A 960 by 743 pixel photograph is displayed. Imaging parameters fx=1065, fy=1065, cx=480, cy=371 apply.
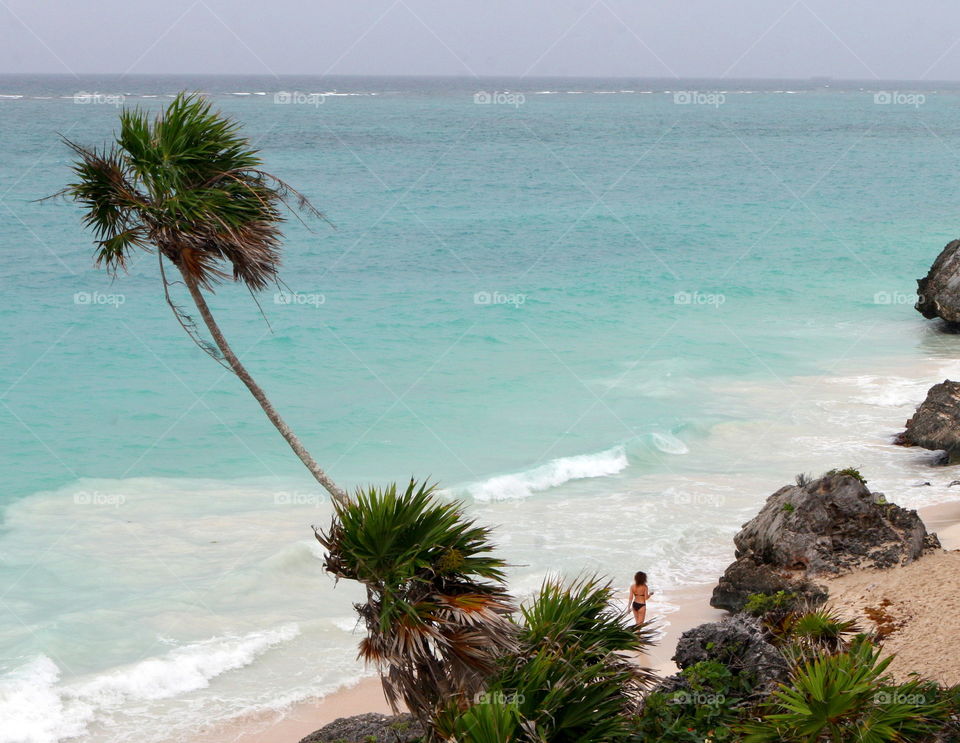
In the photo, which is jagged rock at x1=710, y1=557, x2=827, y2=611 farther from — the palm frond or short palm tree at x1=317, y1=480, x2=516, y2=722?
the palm frond

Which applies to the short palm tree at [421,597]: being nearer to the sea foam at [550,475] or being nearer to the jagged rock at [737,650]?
the jagged rock at [737,650]

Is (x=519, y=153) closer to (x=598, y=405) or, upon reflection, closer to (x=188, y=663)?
(x=598, y=405)

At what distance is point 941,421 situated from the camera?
65.8ft

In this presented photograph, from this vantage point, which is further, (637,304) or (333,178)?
(333,178)

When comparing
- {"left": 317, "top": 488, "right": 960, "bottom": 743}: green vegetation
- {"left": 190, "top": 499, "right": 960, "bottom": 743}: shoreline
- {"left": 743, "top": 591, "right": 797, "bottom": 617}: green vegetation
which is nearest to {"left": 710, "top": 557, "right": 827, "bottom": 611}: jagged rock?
{"left": 190, "top": 499, "right": 960, "bottom": 743}: shoreline

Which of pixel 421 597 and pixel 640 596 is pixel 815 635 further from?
pixel 640 596

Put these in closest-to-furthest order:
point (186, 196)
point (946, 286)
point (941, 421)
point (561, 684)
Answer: point (561, 684) → point (186, 196) → point (941, 421) → point (946, 286)

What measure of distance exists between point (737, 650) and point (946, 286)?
25.4m

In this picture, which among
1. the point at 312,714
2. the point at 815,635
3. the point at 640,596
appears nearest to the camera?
the point at 815,635

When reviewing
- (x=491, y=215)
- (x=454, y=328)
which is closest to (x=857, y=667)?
(x=454, y=328)

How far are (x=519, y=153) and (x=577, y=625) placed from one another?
75.9 meters

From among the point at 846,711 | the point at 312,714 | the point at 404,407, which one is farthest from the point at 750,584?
the point at 404,407

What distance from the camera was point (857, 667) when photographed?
724cm

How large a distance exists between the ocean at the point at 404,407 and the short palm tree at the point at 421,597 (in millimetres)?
6052
